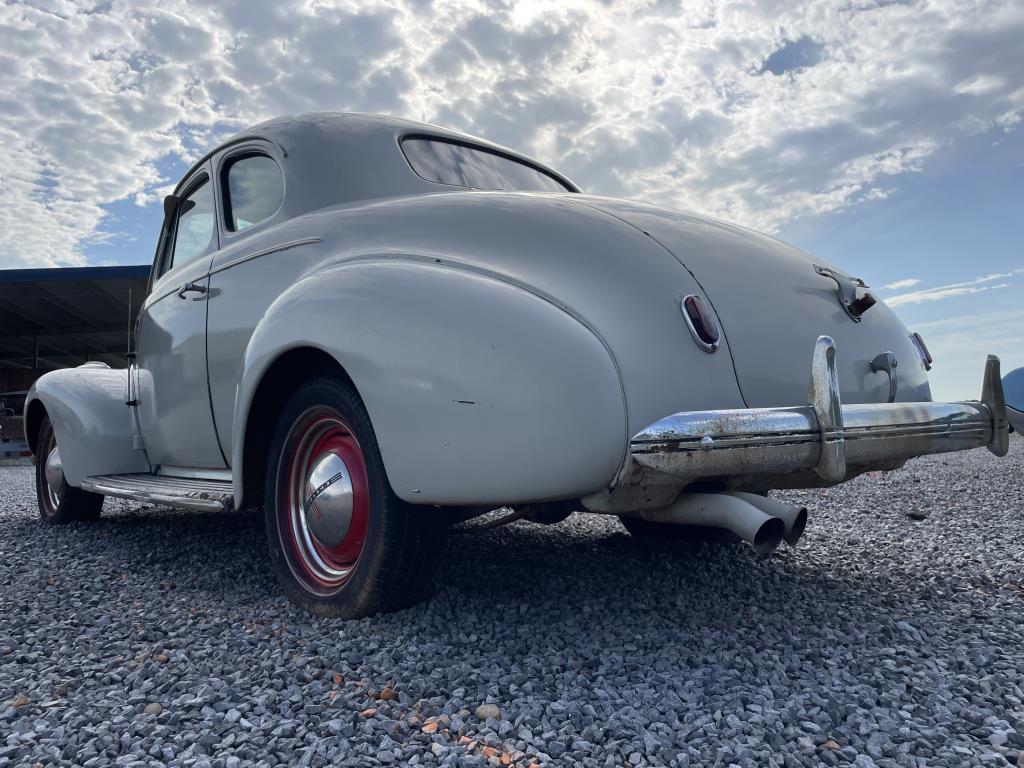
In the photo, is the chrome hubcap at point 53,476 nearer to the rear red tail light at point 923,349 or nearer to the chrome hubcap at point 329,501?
the chrome hubcap at point 329,501

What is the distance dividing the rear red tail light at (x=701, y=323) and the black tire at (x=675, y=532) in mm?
1616

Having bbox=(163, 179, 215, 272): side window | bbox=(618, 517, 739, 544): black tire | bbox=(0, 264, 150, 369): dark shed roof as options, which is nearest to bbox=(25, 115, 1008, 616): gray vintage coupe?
bbox=(163, 179, 215, 272): side window

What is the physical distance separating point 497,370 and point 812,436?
0.93 m

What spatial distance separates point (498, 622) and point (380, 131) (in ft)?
7.17

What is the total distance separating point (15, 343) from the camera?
20688 mm

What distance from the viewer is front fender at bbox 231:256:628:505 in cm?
197

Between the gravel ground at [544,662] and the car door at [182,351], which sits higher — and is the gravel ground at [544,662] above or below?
below

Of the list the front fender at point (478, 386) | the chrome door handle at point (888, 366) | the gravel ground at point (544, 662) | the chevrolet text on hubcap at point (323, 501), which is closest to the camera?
the gravel ground at point (544, 662)

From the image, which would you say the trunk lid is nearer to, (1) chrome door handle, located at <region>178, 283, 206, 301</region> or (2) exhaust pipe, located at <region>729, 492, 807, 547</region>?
(2) exhaust pipe, located at <region>729, 492, 807, 547</region>

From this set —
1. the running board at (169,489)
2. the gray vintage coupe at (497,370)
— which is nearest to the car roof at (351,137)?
the gray vintage coupe at (497,370)

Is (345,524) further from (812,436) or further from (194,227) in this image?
(194,227)

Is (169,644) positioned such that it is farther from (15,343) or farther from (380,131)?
(15,343)

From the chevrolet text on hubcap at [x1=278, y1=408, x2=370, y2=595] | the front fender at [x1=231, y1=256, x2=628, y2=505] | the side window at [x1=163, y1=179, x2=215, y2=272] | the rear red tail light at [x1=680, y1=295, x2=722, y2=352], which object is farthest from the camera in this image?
the side window at [x1=163, y1=179, x2=215, y2=272]

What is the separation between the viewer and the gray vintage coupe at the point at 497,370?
79.3 inches
